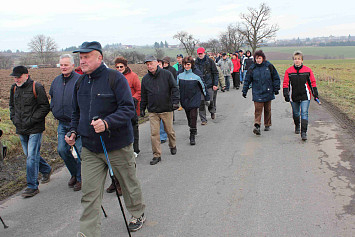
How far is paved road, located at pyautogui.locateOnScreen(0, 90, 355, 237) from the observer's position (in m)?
4.01

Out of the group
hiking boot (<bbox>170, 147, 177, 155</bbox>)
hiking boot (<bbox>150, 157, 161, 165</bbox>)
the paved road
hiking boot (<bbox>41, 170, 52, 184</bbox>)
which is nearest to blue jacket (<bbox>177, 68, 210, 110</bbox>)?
the paved road

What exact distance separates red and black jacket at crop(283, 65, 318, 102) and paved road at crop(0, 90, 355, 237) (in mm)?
985

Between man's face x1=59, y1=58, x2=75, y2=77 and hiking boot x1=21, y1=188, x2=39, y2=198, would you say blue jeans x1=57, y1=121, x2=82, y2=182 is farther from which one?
man's face x1=59, y1=58, x2=75, y2=77

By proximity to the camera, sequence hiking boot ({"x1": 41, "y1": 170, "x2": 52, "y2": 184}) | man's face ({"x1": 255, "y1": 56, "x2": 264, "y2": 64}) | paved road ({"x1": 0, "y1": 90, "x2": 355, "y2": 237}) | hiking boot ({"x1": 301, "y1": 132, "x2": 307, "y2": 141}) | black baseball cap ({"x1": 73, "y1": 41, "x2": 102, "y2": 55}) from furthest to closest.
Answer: man's face ({"x1": 255, "y1": 56, "x2": 264, "y2": 64}), hiking boot ({"x1": 301, "y1": 132, "x2": 307, "y2": 141}), hiking boot ({"x1": 41, "y1": 170, "x2": 52, "y2": 184}), paved road ({"x1": 0, "y1": 90, "x2": 355, "y2": 237}), black baseball cap ({"x1": 73, "y1": 41, "x2": 102, "y2": 55})

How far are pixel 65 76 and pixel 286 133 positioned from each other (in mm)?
5555

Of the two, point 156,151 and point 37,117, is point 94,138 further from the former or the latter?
point 156,151

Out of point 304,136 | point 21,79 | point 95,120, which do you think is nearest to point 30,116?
point 21,79

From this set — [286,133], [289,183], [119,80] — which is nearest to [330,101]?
[286,133]

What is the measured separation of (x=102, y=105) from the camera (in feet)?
11.7

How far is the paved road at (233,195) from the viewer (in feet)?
13.1

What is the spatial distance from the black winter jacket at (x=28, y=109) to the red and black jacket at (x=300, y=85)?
5.37 metres

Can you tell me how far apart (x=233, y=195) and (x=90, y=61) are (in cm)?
276

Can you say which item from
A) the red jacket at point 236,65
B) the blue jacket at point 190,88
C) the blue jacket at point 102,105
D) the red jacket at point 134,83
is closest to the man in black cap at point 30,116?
the red jacket at point 134,83

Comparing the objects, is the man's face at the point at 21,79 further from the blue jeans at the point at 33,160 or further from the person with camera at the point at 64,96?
the blue jeans at the point at 33,160
